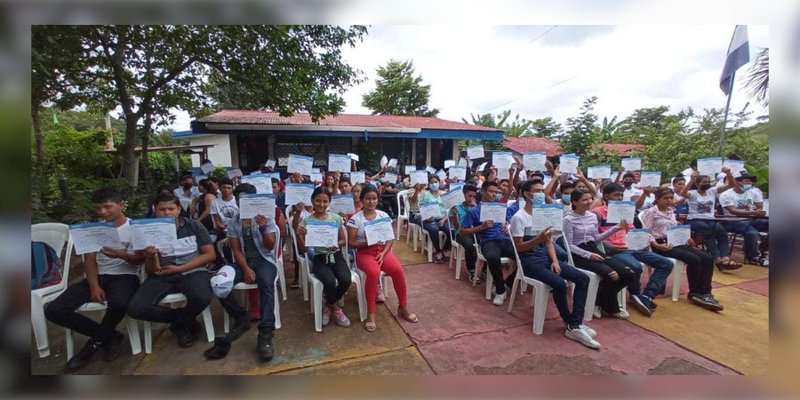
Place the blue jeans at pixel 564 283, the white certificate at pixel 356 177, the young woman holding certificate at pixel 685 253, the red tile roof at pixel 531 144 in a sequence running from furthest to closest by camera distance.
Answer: the red tile roof at pixel 531 144 → the white certificate at pixel 356 177 → the young woman holding certificate at pixel 685 253 → the blue jeans at pixel 564 283

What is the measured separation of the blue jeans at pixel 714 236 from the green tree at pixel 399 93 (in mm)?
17490

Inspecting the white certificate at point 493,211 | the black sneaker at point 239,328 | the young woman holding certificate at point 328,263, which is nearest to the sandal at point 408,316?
the young woman holding certificate at point 328,263

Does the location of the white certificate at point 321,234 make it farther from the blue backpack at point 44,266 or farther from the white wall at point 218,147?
the white wall at point 218,147

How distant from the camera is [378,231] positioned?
3057 millimetres

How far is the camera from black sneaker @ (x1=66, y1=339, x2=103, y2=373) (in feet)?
7.88

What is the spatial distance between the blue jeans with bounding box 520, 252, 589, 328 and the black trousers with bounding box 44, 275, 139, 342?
131 inches

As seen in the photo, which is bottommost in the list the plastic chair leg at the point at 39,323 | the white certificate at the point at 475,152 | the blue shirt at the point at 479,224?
the plastic chair leg at the point at 39,323

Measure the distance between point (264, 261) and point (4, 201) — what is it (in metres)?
1.88

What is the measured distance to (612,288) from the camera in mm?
3113

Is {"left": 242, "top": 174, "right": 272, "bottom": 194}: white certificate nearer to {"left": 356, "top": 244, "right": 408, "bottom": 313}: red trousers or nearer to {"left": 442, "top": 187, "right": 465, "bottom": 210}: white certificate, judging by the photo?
{"left": 356, "top": 244, "right": 408, "bottom": 313}: red trousers

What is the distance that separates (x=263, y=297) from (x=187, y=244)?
0.76 meters

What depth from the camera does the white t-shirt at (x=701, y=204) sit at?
4652 mm

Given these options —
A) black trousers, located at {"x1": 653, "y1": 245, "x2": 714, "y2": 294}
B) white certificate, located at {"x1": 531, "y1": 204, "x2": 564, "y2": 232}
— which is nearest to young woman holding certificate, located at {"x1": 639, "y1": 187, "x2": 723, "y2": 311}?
black trousers, located at {"x1": 653, "y1": 245, "x2": 714, "y2": 294}

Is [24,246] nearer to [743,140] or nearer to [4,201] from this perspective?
[4,201]
